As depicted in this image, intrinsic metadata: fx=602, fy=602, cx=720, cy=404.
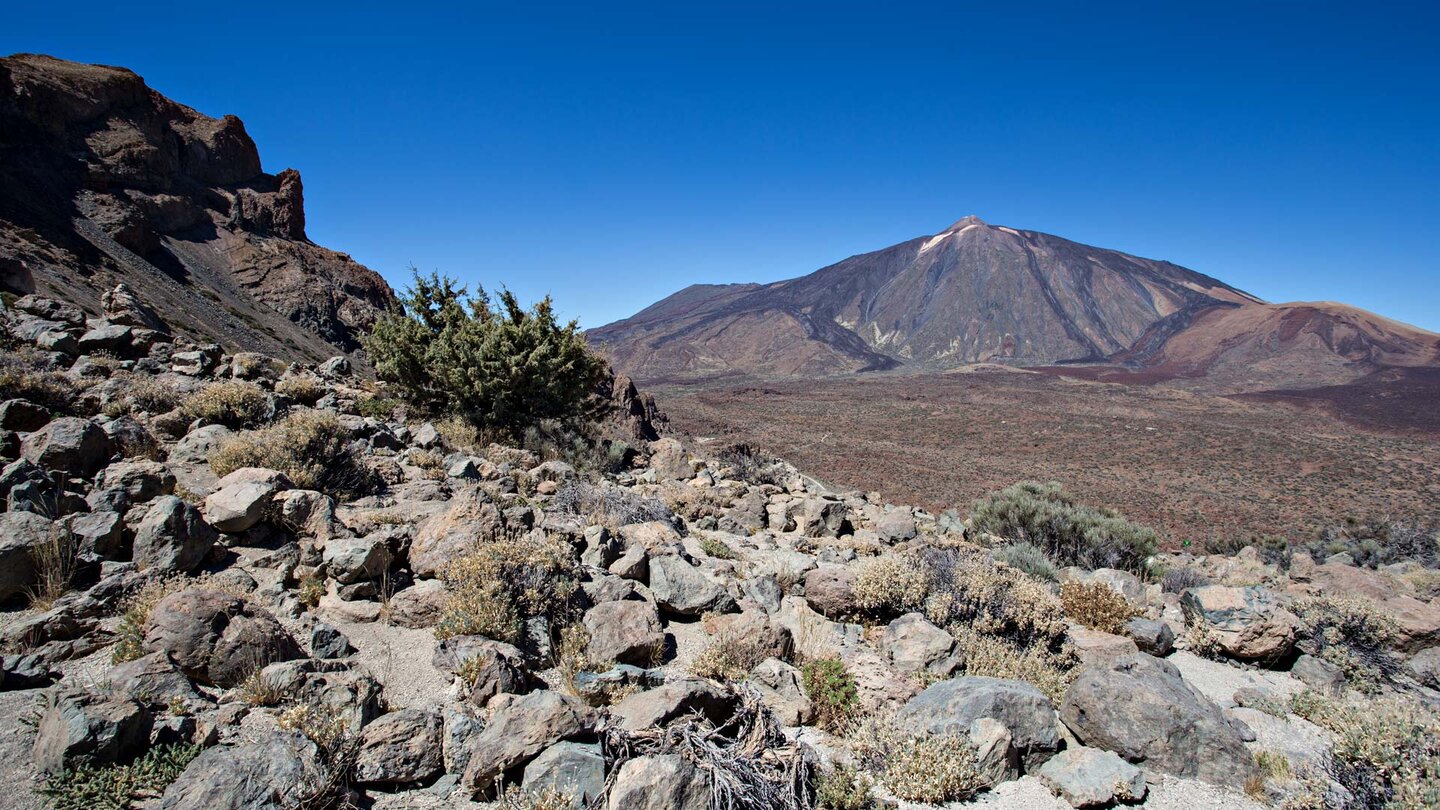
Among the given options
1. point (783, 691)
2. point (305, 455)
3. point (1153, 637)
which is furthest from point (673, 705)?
point (305, 455)

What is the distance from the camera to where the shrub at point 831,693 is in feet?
12.4

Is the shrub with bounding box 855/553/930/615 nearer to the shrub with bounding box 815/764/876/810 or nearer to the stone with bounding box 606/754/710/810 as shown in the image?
the shrub with bounding box 815/764/876/810

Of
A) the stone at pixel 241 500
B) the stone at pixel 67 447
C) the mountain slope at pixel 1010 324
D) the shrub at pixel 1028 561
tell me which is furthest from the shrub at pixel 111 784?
the mountain slope at pixel 1010 324

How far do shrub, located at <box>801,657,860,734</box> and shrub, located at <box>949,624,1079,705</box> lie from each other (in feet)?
3.70

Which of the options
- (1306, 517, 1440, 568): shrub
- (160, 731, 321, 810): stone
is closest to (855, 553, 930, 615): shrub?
(160, 731, 321, 810): stone

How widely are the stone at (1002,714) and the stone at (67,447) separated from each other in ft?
21.9

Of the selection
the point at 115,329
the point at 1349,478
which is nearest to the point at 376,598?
the point at 115,329

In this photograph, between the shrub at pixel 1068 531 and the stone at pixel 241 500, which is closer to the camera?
the stone at pixel 241 500

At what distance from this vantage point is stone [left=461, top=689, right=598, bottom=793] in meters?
2.74

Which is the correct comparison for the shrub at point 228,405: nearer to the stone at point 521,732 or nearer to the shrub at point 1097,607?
the stone at point 521,732

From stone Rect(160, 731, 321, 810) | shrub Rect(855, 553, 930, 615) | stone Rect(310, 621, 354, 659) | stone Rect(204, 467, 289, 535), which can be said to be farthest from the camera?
shrub Rect(855, 553, 930, 615)

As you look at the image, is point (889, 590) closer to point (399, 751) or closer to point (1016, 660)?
point (1016, 660)

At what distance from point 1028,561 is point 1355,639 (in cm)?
320

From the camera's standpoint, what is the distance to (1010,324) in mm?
114812
